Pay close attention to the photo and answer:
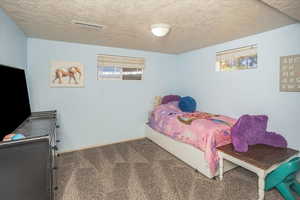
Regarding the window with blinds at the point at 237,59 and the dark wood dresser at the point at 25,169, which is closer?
the dark wood dresser at the point at 25,169

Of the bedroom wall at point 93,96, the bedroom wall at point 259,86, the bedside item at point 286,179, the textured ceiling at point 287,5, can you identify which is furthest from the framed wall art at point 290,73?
the bedroom wall at point 93,96

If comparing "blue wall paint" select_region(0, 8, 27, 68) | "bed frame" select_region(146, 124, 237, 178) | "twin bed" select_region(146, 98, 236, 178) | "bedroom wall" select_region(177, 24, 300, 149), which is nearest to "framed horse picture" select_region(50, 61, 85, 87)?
"blue wall paint" select_region(0, 8, 27, 68)

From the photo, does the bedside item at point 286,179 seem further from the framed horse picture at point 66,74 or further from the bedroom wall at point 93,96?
the framed horse picture at point 66,74

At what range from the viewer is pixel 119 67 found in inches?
137

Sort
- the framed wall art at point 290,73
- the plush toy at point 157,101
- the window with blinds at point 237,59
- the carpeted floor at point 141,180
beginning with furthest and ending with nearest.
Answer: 1. the plush toy at point 157,101
2. the window with blinds at point 237,59
3. the framed wall art at point 290,73
4. the carpeted floor at point 141,180

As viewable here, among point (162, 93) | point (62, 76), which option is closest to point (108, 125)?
point (62, 76)

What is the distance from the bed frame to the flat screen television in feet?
7.68

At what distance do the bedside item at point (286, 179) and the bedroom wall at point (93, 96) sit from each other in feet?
8.83

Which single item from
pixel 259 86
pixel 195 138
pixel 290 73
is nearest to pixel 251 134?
pixel 195 138

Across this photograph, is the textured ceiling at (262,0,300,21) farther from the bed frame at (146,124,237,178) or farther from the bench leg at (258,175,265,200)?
the bed frame at (146,124,237,178)

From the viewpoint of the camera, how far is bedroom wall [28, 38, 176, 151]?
2.77m

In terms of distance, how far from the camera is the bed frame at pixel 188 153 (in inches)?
88.1

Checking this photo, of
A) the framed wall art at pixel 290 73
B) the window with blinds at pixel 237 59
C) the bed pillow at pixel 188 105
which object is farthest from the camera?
the bed pillow at pixel 188 105

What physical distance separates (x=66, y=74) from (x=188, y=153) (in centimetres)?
275
